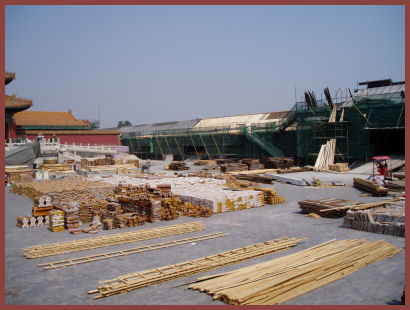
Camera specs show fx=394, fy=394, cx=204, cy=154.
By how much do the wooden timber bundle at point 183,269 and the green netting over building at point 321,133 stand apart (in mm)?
25447

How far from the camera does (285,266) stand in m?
9.85

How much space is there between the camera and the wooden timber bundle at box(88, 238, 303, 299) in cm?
913

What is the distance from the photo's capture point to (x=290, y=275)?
9258 mm

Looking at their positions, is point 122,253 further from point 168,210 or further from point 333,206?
point 333,206

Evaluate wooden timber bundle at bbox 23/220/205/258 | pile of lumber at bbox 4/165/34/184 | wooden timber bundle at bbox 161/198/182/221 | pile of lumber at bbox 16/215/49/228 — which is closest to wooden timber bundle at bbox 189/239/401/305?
wooden timber bundle at bbox 23/220/205/258

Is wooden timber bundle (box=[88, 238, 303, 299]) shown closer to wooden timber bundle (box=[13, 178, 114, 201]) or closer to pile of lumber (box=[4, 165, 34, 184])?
wooden timber bundle (box=[13, 178, 114, 201])

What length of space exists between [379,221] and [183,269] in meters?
7.96

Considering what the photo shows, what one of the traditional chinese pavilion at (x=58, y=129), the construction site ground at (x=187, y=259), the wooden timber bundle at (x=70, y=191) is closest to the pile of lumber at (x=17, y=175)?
the wooden timber bundle at (x=70, y=191)

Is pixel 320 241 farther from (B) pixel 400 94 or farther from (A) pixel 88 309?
(B) pixel 400 94

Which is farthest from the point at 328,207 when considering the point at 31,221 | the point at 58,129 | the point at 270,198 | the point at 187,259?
the point at 58,129

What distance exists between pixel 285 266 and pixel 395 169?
81.1 ft

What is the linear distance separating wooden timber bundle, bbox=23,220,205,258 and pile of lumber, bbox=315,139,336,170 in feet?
77.4

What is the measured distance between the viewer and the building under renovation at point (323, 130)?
116 ft

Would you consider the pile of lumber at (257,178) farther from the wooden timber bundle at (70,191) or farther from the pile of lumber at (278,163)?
the wooden timber bundle at (70,191)
